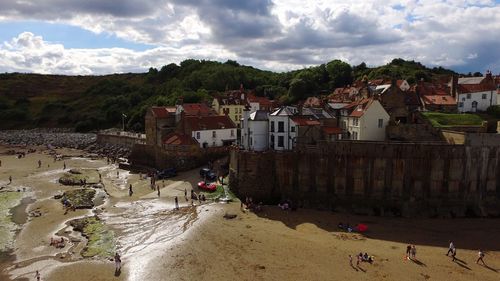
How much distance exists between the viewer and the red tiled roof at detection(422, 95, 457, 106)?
5969 centimetres

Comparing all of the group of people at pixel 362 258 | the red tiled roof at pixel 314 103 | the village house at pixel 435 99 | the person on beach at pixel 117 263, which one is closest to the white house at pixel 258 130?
the red tiled roof at pixel 314 103

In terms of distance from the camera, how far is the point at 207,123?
55250 millimetres

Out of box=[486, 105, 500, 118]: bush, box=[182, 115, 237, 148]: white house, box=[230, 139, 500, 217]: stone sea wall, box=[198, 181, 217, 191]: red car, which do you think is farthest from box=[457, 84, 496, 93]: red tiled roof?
box=[198, 181, 217, 191]: red car

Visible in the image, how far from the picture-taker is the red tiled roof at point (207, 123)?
2119 inches

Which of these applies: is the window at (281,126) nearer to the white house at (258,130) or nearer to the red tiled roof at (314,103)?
the white house at (258,130)

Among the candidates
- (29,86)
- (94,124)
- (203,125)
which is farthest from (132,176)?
(29,86)

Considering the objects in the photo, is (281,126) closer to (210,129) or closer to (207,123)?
(210,129)

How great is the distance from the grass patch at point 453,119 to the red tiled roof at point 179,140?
30361 mm

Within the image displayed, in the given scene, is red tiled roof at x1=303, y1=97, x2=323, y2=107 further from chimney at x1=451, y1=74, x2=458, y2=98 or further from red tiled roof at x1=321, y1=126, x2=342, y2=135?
chimney at x1=451, y1=74, x2=458, y2=98

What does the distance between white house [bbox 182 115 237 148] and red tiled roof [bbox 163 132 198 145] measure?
78cm

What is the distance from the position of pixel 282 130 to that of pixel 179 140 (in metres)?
15.8

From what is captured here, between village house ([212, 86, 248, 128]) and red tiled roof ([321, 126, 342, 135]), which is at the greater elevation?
village house ([212, 86, 248, 128])

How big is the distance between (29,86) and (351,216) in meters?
189

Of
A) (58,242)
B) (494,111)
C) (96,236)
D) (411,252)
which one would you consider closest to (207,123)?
(96,236)
